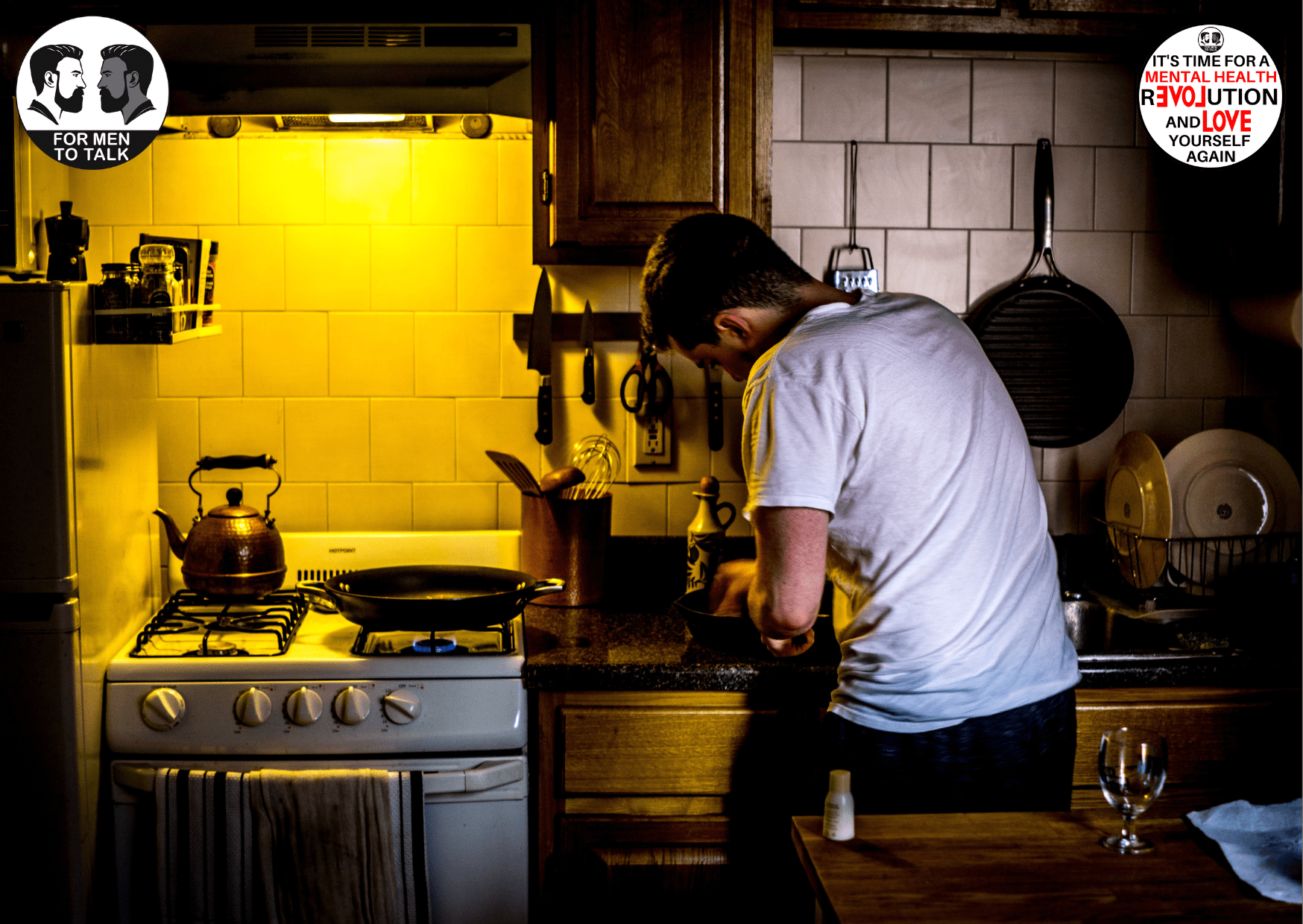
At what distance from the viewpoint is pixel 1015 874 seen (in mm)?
1198

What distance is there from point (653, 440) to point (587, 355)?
239 millimetres

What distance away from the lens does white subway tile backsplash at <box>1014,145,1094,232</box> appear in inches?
103

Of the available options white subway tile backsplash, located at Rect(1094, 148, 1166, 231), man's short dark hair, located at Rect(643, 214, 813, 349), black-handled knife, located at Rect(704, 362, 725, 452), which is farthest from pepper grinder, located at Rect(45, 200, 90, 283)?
white subway tile backsplash, located at Rect(1094, 148, 1166, 231)

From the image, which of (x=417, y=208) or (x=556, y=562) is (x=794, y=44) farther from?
(x=556, y=562)

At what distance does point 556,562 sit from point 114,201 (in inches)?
47.3

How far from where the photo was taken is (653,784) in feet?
6.75

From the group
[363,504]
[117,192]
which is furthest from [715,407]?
[117,192]

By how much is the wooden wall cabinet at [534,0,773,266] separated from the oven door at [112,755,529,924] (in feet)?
3.28

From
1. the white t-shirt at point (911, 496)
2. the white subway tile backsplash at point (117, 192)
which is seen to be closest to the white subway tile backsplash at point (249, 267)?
the white subway tile backsplash at point (117, 192)

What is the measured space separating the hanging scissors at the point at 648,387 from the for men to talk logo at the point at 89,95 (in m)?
1.06

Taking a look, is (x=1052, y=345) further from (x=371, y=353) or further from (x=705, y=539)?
(x=371, y=353)

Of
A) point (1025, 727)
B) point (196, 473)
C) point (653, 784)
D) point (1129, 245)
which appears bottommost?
point (653, 784)

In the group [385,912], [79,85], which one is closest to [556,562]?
[385,912]

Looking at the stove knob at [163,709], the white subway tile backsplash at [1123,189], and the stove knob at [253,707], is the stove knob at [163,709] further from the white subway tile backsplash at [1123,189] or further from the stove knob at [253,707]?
the white subway tile backsplash at [1123,189]
